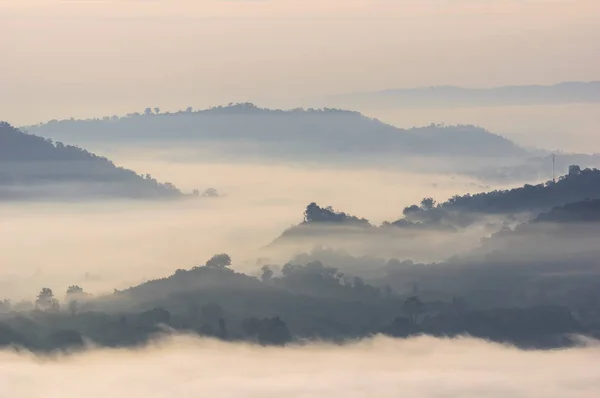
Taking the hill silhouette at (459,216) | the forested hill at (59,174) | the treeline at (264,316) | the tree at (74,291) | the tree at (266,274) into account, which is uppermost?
the forested hill at (59,174)

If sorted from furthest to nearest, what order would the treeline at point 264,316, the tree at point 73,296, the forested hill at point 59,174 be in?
the forested hill at point 59,174
the tree at point 73,296
the treeline at point 264,316

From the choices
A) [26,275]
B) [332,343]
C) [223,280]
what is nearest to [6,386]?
[26,275]

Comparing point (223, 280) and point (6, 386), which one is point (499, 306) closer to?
point (223, 280)

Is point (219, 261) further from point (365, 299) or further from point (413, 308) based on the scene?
point (413, 308)

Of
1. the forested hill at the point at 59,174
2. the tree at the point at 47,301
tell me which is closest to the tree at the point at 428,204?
the forested hill at the point at 59,174

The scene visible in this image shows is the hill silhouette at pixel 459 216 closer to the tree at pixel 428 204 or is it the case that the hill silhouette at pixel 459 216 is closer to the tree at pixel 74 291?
the tree at pixel 428 204

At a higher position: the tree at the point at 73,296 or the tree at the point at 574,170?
the tree at the point at 574,170
